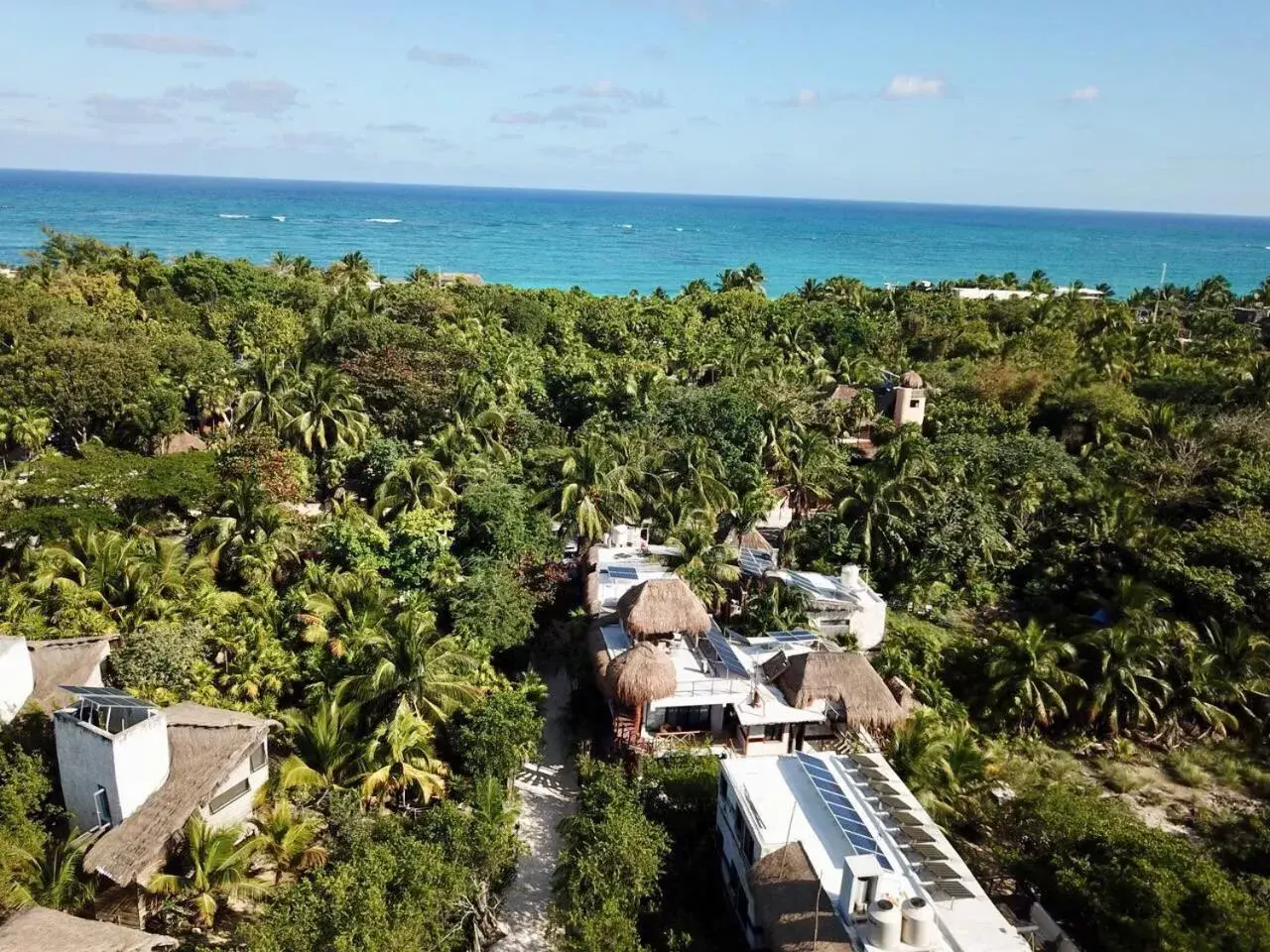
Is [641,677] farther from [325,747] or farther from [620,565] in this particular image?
[325,747]

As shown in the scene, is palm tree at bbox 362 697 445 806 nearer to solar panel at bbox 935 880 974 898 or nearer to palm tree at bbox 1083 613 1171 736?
solar panel at bbox 935 880 974 898

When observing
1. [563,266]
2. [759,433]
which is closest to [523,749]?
[759,433]

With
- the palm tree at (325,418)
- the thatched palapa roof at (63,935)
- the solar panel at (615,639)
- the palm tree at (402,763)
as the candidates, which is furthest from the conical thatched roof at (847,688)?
the palm tree at (325,418)

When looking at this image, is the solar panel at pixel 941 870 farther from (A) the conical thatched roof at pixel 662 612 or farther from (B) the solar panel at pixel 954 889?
(A) the conical thatched roof at pixel 662 612

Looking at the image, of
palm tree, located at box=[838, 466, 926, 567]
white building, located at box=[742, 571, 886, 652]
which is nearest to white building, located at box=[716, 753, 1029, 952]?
white building, located at box=[742, 571, 886, 652]

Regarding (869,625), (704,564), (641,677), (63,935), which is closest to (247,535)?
(704,564)

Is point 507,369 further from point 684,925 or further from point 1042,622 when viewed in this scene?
point 684,925

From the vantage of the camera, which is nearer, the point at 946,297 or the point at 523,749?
the point at 523,749
